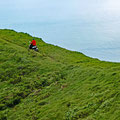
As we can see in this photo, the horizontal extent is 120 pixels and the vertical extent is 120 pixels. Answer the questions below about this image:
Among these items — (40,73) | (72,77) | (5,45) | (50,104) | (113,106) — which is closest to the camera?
(113,106)

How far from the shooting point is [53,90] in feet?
38.0

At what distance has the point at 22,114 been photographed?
9.77m

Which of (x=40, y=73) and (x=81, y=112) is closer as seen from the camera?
(x=81, y=112)

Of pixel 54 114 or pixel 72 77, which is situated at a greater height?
pixel 72 77

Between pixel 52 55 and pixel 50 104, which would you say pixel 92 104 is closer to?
pixel 50 104

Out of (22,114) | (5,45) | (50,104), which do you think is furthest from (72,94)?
(5,45)

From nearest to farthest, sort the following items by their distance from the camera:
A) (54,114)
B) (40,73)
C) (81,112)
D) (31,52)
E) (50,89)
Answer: (81,112) < (54,114) < (50,89) < (40,73) < (31,52)

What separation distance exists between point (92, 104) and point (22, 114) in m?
3.68

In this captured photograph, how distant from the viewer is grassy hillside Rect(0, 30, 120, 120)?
26.1ft

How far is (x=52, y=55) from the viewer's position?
20.8 metres

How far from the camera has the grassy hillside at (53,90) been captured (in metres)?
7.96

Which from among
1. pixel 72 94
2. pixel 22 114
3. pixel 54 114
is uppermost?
pixel 72 94

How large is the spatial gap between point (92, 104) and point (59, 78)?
5.45 meters

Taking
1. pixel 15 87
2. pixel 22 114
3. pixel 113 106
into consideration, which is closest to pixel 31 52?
pixel 15 87
